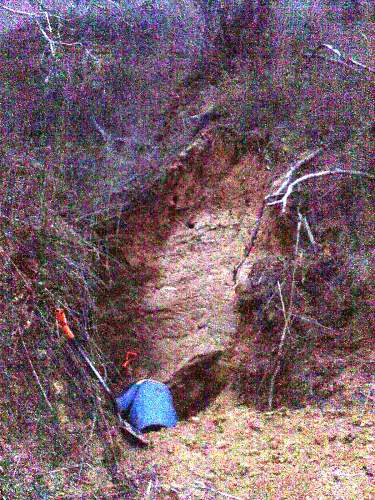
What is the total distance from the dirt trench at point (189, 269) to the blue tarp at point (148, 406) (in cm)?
41

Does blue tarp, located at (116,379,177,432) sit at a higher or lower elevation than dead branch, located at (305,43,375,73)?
lower

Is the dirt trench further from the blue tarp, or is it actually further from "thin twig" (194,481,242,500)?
"thin twig" (194,481,242,500)

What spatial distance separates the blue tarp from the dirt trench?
41 centimetres

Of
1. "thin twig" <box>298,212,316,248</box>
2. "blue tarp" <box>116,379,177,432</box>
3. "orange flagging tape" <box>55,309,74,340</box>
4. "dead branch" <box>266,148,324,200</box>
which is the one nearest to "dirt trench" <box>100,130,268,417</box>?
"blue tarp" <box>116,379,177,432</box>

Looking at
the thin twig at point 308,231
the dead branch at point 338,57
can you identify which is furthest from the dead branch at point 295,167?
the dead branch at point 338,57

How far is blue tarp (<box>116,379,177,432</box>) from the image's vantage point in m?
4.84

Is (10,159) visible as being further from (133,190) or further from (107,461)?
(107,461)

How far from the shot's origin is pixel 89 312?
483 cm

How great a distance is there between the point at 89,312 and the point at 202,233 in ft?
6.57

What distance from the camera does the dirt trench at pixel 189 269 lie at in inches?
221

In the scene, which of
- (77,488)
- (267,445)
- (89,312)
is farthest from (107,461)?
(89,312)

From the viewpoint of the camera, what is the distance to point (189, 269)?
633 centimetres

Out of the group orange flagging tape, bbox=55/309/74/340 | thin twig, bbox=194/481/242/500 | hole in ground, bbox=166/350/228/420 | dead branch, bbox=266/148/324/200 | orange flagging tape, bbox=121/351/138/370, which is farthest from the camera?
orange flagging tape, bbox=121/351/138/370

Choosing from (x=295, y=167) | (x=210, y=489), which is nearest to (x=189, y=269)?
(x=295, y=167)
